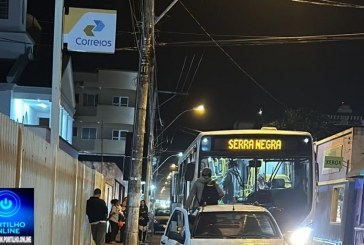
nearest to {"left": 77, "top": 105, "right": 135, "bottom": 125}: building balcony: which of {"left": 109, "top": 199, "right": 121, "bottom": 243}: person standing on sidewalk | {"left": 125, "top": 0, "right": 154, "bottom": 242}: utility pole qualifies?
{"left": 109, "top": 199, "right": 121, "bottom": 243}: person standing on sidewalk

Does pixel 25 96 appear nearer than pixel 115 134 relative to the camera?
Yes

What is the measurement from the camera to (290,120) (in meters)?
42.1

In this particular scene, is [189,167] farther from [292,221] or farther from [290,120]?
[290,120]

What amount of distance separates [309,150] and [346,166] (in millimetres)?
8223

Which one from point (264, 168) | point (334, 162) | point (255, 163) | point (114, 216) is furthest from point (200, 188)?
point (334, 162)

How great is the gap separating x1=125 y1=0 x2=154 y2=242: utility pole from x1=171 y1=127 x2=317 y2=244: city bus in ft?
8.34

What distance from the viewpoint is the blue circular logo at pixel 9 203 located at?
454 cm

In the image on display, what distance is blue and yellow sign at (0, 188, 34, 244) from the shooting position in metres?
4.53

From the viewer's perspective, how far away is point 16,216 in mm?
4582

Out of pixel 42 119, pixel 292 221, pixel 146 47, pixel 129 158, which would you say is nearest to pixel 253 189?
pixel 292 221

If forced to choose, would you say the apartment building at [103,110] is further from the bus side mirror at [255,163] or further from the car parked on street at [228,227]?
the car parked on street at [228,227]

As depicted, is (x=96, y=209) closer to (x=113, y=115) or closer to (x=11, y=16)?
(x=11, y=16)

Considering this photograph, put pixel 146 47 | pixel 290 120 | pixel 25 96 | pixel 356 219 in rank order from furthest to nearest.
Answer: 1. pixel 290 120
2. pixel 25 96
3. pixel 356 219
4. pixel 146 47

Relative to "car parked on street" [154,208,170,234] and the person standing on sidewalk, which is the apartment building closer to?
"car parked on street" [154,208,170,234]
